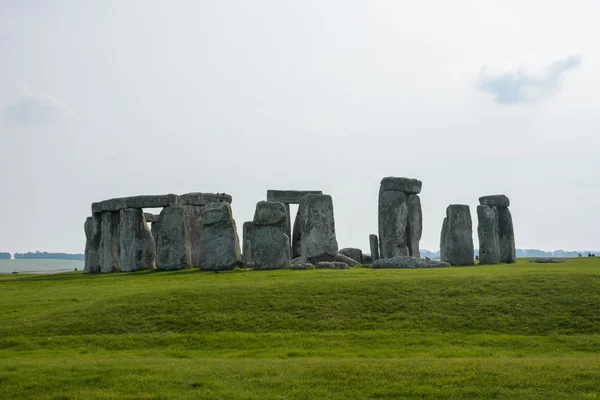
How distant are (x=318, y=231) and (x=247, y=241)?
575 centimetres

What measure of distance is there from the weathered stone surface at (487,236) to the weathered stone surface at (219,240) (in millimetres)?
Answer: 10937

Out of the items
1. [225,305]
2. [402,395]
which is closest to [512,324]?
[402,395]

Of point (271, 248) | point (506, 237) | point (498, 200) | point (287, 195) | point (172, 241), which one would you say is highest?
point (287, 195)

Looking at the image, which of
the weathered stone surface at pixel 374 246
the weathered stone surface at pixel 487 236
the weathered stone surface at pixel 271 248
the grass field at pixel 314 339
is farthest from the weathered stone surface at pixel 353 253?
the grass field at pixel 314 339

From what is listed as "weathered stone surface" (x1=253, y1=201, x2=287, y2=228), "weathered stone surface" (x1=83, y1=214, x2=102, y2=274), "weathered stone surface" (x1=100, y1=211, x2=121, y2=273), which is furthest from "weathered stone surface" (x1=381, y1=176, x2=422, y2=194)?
"weathered stone surface" (x1=83, y1=214, x2=102, y2=274)

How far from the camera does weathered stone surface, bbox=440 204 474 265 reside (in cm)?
2917

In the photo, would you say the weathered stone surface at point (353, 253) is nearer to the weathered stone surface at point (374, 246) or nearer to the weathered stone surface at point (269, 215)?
the weathered stone surface at point (374, 246)

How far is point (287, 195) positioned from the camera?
36.4 metres

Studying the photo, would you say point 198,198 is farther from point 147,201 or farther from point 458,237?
point 458,237

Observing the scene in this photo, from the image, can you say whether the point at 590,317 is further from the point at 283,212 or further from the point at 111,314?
the point at 283,212

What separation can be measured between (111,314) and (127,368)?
4703 millimetres

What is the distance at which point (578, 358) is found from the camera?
12617 millimetres

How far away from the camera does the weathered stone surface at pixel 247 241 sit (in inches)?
1291

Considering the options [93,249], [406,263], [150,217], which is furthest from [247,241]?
[406,263]
